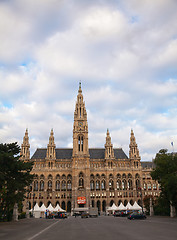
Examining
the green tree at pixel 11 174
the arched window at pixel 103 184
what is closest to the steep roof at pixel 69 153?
the arched window at pixel 103 184

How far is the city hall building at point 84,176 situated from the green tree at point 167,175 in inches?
2150

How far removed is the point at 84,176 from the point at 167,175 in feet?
202

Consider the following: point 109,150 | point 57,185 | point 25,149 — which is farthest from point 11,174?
point 109,150

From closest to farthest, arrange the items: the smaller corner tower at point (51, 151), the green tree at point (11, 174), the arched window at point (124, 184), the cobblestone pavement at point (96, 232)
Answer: the cobblestone pavement at point (96, 232) → the green tree at point (11, 174) → the arched window at point (124, 184) → the smaller corner tower at point (51, 151)

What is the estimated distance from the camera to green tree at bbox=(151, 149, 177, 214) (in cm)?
4659

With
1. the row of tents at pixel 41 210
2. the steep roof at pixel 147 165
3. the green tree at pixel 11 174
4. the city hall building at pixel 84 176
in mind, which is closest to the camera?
the green tree at pixel 11 174

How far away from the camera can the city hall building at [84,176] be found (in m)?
105

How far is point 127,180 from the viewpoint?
362 ft

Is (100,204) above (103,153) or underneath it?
underneath

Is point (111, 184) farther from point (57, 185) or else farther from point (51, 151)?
point (51, 151)

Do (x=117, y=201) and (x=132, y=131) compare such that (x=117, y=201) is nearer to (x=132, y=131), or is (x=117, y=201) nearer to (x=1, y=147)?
(x=132, y=131)

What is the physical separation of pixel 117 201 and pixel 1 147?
252 ft

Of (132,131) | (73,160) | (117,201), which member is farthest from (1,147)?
(132,131)

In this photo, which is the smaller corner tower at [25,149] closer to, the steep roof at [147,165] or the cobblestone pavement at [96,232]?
the steep roof at [147,165]
